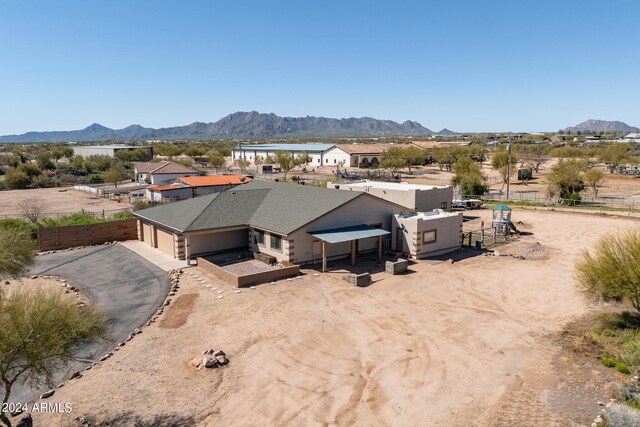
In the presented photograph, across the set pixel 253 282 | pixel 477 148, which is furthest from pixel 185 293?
pixel 477 148

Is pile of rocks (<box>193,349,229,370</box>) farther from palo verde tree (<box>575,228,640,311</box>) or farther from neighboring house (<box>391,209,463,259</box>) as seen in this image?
neighboring house (<box>391,209,463,259</box>)

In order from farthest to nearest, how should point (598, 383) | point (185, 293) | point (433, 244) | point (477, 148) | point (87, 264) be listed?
point (477, 148) < point (433, 244) < point (87, 264) < point (185, 293) < point (598, 383)

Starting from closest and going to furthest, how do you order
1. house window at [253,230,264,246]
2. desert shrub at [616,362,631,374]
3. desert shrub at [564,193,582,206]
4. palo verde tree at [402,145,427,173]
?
1. desert shrub at [616,362,631,374]
2. house window at [253,230,264,246]
3. desert shrub at [564,193,582,206]
4. palo verde tree at [402,145,427,173]

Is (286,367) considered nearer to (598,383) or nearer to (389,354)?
(389,354)

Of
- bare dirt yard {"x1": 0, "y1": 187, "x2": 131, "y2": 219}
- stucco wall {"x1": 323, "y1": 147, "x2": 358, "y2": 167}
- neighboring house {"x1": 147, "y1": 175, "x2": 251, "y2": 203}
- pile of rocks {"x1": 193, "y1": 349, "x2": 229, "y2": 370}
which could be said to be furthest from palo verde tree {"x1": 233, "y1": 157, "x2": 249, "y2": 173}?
pile of rocks {"x1": 193, "y1": 349, "x2": 229, "y2": 370}

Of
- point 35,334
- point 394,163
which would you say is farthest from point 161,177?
point 35,334

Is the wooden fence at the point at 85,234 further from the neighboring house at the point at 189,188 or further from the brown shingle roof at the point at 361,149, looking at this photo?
the brown shingle roof at the point at 361,149
